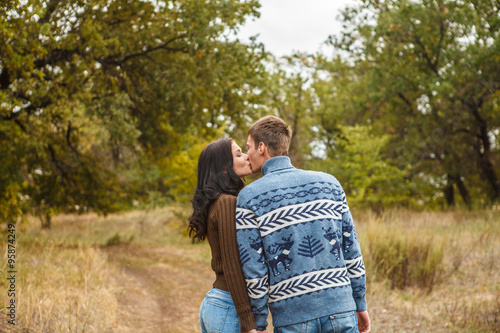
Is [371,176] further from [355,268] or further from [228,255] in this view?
[228,255]

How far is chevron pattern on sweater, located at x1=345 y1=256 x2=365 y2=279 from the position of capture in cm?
232

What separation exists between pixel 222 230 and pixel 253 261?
0.23 metres

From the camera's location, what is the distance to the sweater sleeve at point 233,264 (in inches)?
85.8

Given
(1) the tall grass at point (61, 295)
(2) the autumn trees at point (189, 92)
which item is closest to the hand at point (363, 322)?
(1) the tall grass at point (61, 295)

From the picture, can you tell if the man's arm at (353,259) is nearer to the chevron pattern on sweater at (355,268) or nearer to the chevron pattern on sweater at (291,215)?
the chevron pattern on sweater at (355,268)

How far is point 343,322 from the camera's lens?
2164mm

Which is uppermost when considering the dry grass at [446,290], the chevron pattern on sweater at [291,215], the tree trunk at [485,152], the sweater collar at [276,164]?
the tree trunk at [485,152]

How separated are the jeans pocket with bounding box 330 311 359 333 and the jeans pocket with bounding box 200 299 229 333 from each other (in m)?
0.56

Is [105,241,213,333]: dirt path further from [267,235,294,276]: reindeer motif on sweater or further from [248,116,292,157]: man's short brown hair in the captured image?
[248,116,292,157]: man's short brown hair

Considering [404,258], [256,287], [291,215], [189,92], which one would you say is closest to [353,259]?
[291,215]

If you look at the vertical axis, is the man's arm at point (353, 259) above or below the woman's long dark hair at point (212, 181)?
below

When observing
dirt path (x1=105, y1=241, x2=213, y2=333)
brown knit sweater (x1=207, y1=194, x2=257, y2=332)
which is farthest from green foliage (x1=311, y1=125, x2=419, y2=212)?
brown knit sweater (x1=207, y1=194, x2=257, y2=332)

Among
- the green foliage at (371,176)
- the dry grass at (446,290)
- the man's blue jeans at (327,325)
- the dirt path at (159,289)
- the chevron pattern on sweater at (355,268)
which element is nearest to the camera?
the man's blue jeans at (327,325)

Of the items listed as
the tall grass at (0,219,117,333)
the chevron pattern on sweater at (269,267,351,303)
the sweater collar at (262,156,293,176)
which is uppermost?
the sweater collar at (262,156,293,176)
